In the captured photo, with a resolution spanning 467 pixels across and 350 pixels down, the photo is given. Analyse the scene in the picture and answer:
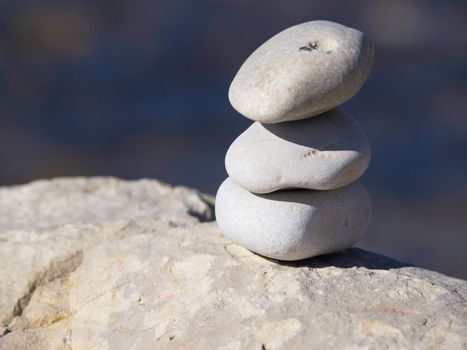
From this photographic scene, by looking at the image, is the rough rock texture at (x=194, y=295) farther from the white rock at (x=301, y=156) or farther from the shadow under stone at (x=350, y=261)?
the white rock at (x=301, y=156)

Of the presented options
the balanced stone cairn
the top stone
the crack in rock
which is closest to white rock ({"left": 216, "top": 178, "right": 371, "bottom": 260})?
Result: the balanced stone cairn

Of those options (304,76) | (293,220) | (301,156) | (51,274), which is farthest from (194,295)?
(304,76)

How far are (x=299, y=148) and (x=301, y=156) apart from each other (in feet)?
0.13

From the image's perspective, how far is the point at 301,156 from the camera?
3.35 meters

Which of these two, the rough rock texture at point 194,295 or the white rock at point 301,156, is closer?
the rough rock texture at point 194,295

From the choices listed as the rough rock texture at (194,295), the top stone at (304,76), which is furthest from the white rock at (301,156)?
the rough rock texture at (194,295)

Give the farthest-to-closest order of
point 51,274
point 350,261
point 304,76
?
point 51,274 < point 350,261 < point 304,76

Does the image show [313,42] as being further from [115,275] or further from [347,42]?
[115,275]

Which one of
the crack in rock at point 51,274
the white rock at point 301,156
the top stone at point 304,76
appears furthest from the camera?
the crack in rock at point 51,274

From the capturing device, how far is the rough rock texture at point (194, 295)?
3.00 m

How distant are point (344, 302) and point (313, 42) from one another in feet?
3.47

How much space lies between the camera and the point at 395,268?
11.9 feet

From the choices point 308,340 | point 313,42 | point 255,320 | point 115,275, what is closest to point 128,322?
point 115,275

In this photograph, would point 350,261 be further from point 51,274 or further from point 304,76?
point 51,274
